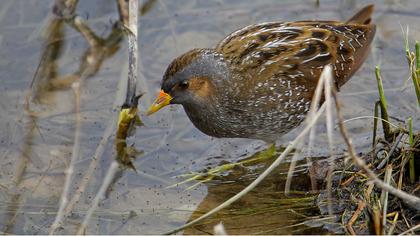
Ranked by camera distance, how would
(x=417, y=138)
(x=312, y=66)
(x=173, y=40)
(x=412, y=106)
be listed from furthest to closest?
(x=173, y=40), (x=412, y=106), (x=312, y=66), (x=417, y=138)

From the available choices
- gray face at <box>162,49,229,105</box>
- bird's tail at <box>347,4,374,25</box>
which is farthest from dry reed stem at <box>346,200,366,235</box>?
bird's tail at <box>347,4,374,25</box>

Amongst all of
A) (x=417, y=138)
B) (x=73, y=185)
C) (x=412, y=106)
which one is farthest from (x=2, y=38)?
(x=417, y=138)

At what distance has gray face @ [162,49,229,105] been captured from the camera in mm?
5867

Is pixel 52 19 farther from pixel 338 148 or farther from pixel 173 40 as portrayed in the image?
pixel 338 148

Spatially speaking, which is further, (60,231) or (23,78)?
(23,78)

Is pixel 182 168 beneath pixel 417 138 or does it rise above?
beneath

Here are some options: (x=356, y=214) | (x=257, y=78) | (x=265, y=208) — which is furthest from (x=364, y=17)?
(x=356, y=214)

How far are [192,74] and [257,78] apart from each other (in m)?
0.51

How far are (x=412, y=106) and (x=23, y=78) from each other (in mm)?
3572

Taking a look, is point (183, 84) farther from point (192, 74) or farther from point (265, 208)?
point (265, 208)

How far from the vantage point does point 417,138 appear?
16.9 ft

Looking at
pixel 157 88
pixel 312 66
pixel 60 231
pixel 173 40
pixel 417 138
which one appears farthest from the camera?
pixel 173 40

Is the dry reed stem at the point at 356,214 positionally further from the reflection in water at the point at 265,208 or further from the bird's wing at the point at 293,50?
the bird's wing at the point at 293,50

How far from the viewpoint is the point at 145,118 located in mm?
7121
